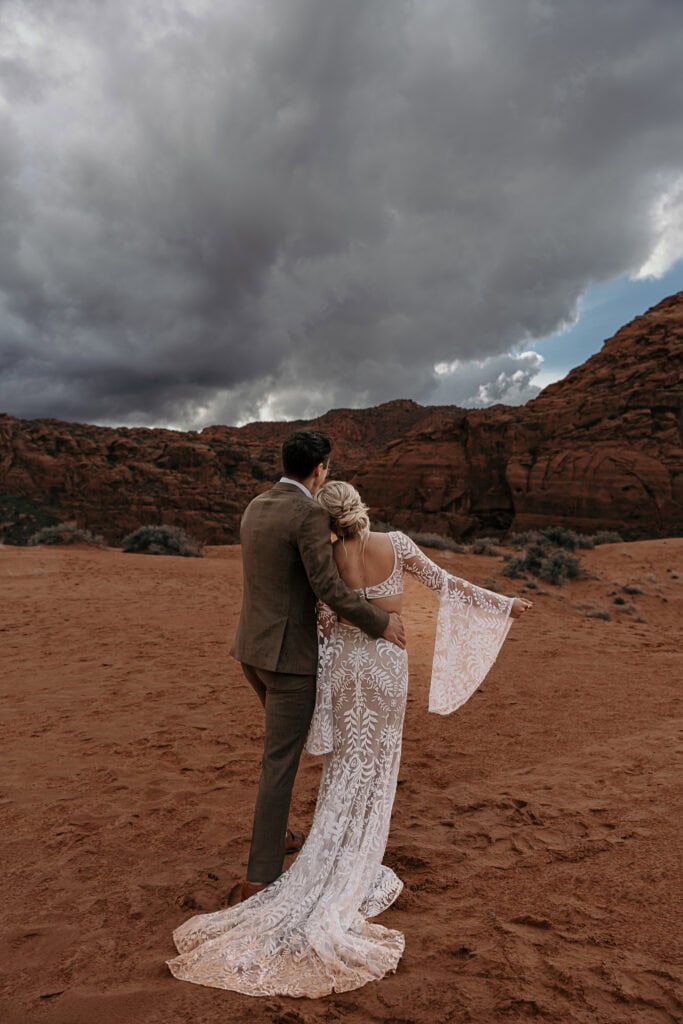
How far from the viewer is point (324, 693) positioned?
9.68 ft

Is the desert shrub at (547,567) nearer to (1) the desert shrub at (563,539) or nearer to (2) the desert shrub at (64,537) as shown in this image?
(1) the desert shrub at (563,539)

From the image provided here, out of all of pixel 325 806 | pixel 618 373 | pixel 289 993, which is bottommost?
pixel 289 993

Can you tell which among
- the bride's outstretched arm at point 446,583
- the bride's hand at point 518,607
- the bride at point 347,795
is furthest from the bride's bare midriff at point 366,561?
the bride's hand at point 518,607

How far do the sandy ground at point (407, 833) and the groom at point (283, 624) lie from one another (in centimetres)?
71

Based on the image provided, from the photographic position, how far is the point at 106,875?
3.40 m

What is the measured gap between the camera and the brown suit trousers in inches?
108

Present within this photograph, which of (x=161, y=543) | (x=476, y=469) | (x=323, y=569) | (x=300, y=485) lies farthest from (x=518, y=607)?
(x=476, y=469)

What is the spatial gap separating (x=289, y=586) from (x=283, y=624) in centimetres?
18

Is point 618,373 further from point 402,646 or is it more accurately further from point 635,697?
point 402,646

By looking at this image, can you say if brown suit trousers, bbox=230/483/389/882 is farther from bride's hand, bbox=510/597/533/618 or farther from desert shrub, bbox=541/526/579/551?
desert shrub, bbox=541/526/579/551

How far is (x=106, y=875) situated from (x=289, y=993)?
1657 millimetres

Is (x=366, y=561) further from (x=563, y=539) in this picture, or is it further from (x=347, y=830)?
(x=563, y=539)

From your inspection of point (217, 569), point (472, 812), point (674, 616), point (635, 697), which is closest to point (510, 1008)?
point (472, 812)

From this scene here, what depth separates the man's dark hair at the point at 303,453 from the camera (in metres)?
2.86
